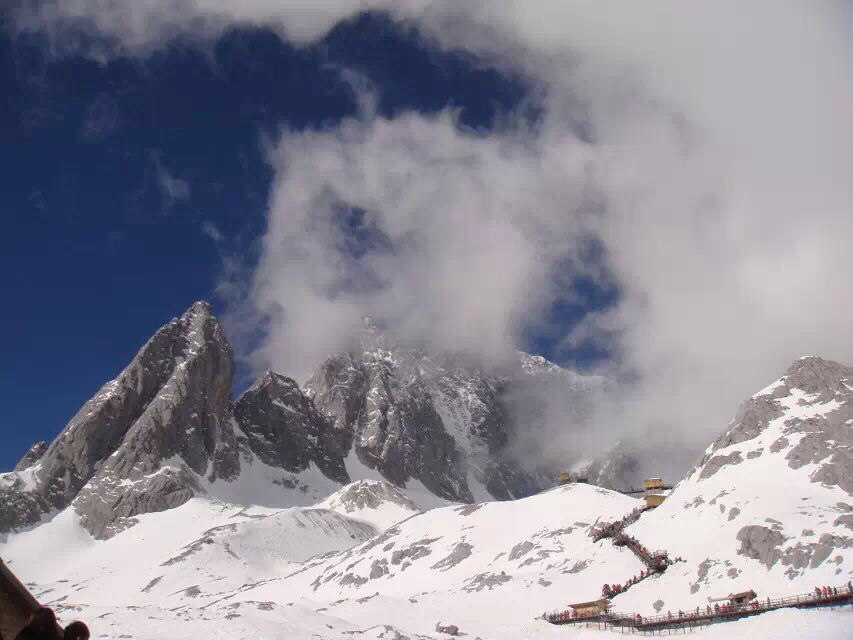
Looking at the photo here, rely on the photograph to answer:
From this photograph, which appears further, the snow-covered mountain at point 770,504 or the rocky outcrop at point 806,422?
the rocky outcrop at point 806,422

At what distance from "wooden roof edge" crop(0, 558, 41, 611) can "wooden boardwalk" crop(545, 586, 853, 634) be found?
56844 millimetres

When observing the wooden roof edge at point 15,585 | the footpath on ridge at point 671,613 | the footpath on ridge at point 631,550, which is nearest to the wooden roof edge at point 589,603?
the footpath on ridge at point 671,613

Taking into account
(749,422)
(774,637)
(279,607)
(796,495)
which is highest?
(749,422)

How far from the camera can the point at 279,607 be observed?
61531mm

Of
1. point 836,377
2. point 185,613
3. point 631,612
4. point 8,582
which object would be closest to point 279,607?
point 185,613

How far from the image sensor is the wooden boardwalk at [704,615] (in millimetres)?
52438

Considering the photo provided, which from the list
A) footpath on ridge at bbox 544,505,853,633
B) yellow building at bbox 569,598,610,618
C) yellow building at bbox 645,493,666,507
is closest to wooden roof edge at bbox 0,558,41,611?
footpath on ridge at bbox 544,505,853,633

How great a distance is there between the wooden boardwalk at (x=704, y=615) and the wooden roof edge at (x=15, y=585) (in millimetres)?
56844

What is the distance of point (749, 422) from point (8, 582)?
3779 inches

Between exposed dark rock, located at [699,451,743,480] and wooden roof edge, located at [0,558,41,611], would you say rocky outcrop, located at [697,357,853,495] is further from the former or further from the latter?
wooden roof edge, located at [0,558,41,611]

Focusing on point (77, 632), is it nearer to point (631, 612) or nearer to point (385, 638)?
point (385, 638)

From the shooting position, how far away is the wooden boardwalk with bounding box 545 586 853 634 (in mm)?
52438

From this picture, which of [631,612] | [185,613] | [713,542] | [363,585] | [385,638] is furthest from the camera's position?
[363,585]

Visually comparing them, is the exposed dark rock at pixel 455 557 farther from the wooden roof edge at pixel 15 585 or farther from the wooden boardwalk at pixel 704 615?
the wooden roof edge at pixel 15 585
